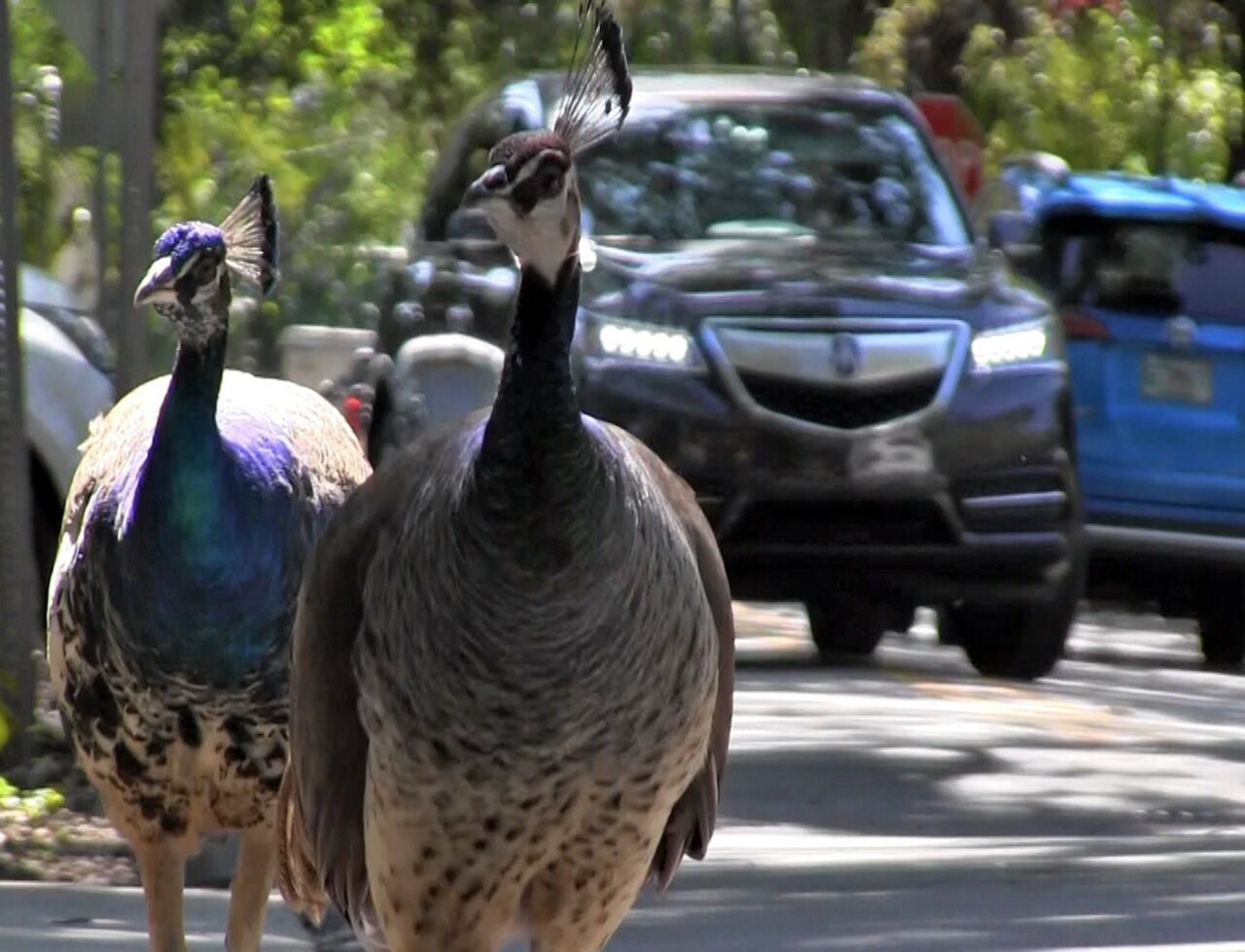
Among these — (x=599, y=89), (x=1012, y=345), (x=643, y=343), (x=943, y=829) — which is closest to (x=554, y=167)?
(x=599, y=89)

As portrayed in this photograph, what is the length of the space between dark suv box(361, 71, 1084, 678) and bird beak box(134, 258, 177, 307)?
4242mm

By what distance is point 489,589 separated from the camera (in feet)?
15.8

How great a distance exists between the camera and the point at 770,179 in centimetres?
1175

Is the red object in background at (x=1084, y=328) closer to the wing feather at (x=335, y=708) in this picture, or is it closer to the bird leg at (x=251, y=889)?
the bird leg at (x=251, y=889)

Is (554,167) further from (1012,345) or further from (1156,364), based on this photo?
(1156,364)

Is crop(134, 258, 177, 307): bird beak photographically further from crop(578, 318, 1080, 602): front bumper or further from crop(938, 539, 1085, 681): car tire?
crop(938, 539, 1085, 681): car tire

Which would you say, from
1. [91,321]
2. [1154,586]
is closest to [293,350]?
[1154,586]

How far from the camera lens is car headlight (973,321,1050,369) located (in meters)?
10.9

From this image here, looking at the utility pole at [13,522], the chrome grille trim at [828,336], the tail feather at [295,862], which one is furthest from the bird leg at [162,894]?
the chrome grille trim at [828,336]

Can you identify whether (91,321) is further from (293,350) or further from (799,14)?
(799,14)

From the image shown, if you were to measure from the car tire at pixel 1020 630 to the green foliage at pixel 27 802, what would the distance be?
396 centimetres

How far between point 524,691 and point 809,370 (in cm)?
603

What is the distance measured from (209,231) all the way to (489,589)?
5.87 ft

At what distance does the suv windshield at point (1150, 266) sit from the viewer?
1381 cm
